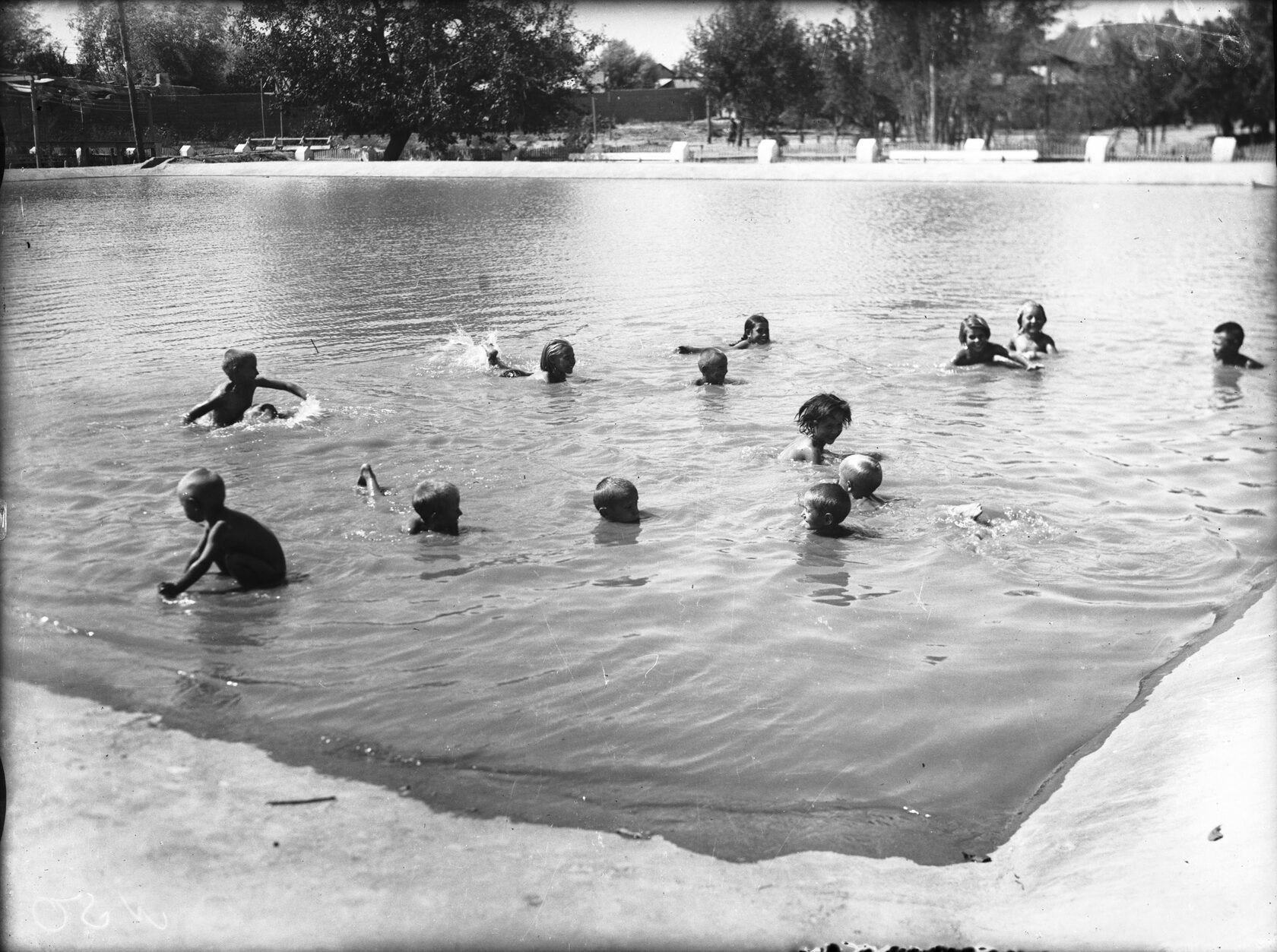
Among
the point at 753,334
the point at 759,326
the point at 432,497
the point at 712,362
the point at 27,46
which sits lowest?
the point at 432,497

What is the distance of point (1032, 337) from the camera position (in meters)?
14.0

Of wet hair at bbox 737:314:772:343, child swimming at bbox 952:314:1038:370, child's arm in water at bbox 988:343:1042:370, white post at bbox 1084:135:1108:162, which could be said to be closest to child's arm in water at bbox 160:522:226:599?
wet hair at bbox 737:314:772:343

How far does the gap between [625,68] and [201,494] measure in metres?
72.9

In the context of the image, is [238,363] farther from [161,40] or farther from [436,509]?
[161,40]

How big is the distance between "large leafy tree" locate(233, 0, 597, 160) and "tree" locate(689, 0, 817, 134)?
5761 mm

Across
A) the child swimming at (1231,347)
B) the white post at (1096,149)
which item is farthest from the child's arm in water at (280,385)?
the white post at (1096,149)

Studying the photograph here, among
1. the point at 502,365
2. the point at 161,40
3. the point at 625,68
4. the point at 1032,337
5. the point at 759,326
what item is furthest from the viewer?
the point at 625,68

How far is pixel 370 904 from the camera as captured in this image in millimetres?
3887

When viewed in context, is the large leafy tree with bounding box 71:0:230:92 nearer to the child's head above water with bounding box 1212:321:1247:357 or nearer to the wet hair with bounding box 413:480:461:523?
the wet hair with bounding box 413:480:461:523

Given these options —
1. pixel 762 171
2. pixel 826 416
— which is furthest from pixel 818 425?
pixel 762 171

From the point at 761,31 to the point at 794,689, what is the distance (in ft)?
163

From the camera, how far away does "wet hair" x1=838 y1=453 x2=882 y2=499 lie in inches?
338

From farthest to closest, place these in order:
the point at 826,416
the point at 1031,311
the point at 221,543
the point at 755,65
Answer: the point at 755,65 < the point at 1031,311 < the point at 826,416 < the point at 221,543

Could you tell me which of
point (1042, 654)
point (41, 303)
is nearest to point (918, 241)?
point (41, 303)
